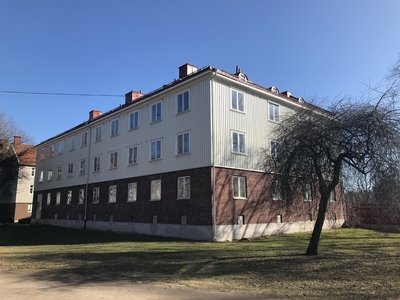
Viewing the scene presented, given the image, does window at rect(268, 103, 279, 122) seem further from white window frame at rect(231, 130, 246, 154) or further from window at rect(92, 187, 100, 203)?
window at rect(92, 187, 100, 203)

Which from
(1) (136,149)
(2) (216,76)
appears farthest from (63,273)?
(1) (136,149)

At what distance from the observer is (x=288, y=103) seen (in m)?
25.4

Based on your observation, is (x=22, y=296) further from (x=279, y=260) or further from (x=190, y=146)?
(x=190, y=146)

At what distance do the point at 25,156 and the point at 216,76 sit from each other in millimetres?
41984

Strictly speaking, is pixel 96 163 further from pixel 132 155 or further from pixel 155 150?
pixel 155 150

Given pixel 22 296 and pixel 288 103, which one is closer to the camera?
pixel 22 296

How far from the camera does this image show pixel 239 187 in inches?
813

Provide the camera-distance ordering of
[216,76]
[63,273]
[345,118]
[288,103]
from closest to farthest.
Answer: [63,273]
[345,118]
[216,76]
[288,103]

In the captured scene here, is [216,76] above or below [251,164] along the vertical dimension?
above

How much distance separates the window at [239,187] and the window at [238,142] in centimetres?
175

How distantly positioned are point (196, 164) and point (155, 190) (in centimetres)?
466

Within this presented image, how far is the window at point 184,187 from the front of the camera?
20562 mm

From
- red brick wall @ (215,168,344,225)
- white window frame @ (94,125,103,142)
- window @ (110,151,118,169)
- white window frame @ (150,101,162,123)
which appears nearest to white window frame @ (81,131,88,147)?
white window frame @ (94,125,103,142)

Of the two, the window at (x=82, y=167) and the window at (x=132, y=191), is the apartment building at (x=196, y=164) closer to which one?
the window at (x=132, y=191)
